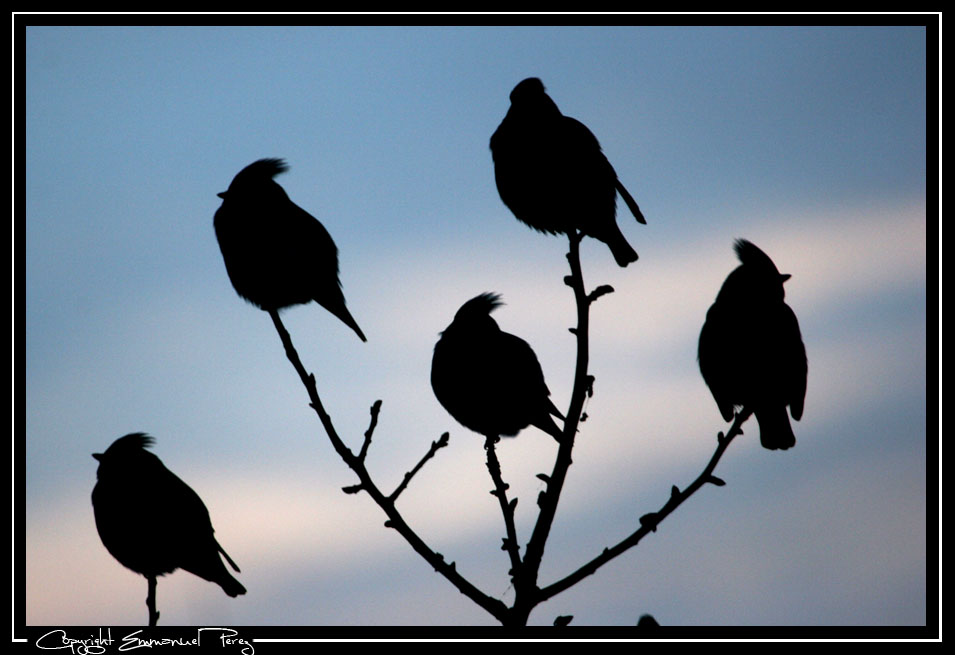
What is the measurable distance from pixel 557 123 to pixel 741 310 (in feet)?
4.80

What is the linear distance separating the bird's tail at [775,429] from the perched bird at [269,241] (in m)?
2.68

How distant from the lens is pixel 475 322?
254 inches

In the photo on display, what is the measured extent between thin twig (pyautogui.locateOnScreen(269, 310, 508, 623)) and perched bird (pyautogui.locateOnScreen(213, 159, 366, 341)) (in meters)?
1.90

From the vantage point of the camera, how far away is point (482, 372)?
6.27 metres

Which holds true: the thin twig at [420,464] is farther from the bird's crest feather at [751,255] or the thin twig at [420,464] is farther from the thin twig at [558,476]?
the bird's crest feather at [751,255]

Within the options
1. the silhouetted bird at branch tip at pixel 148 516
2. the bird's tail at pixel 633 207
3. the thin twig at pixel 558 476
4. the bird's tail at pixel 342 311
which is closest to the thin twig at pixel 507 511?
the thin twig at pixel 558 476

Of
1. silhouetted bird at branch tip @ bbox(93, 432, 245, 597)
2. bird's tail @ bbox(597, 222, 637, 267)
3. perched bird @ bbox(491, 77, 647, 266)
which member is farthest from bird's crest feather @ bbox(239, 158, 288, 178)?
silhouetted bird at branch tip @ bbox(93, 432, 245, 597)

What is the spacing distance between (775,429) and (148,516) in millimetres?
4235
